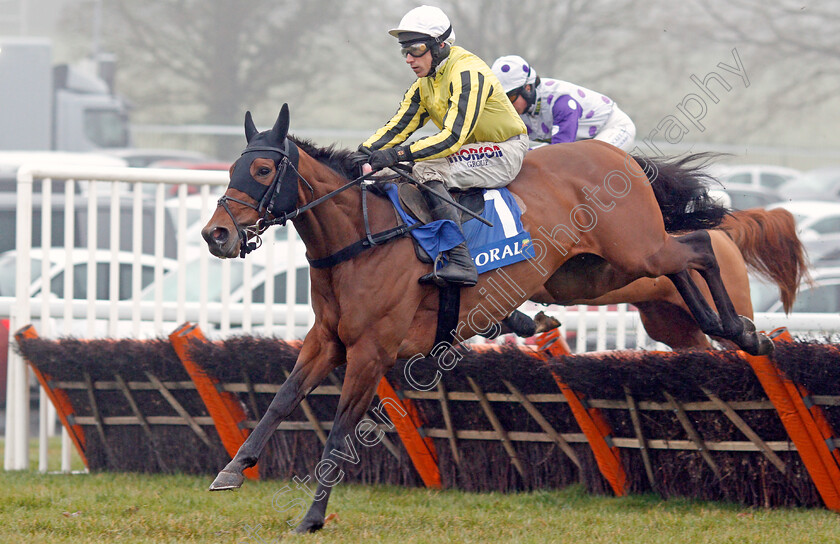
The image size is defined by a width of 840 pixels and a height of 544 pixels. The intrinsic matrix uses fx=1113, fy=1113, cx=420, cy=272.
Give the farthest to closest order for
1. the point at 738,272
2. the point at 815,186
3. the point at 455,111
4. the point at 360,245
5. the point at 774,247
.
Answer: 1. the point at 815,186
2. the point at 774,247
3. the point at 738,272
4. the point at 455,111
5. the point at 360,245

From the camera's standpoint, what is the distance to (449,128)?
5207 mm

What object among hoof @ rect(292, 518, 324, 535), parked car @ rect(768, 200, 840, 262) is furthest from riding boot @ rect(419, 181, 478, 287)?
parked car @ rect(768, 200, 840, 262)

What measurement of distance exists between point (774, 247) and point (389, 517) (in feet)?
10.3

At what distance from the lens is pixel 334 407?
6.33 meters

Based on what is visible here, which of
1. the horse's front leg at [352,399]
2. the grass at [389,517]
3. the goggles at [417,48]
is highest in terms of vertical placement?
the goggles at [417,48]

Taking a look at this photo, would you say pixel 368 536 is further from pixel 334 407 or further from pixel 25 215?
pixel 25 215

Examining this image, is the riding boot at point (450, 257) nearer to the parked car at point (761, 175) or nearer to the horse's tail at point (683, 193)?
the horse's tail at point (683, 193)

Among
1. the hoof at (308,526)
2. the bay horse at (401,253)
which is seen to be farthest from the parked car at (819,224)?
the hoof at (308,526)

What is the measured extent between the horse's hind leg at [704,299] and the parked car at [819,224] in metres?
9.31

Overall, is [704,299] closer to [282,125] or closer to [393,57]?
[282,125]

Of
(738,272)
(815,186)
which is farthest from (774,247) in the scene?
(815,186)

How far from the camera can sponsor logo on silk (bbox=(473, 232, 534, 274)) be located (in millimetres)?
5324

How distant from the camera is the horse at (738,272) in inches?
259

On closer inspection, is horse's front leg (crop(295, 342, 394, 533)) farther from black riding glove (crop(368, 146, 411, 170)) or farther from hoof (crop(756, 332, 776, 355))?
hoof (crop(756, 332, 776, 355))
